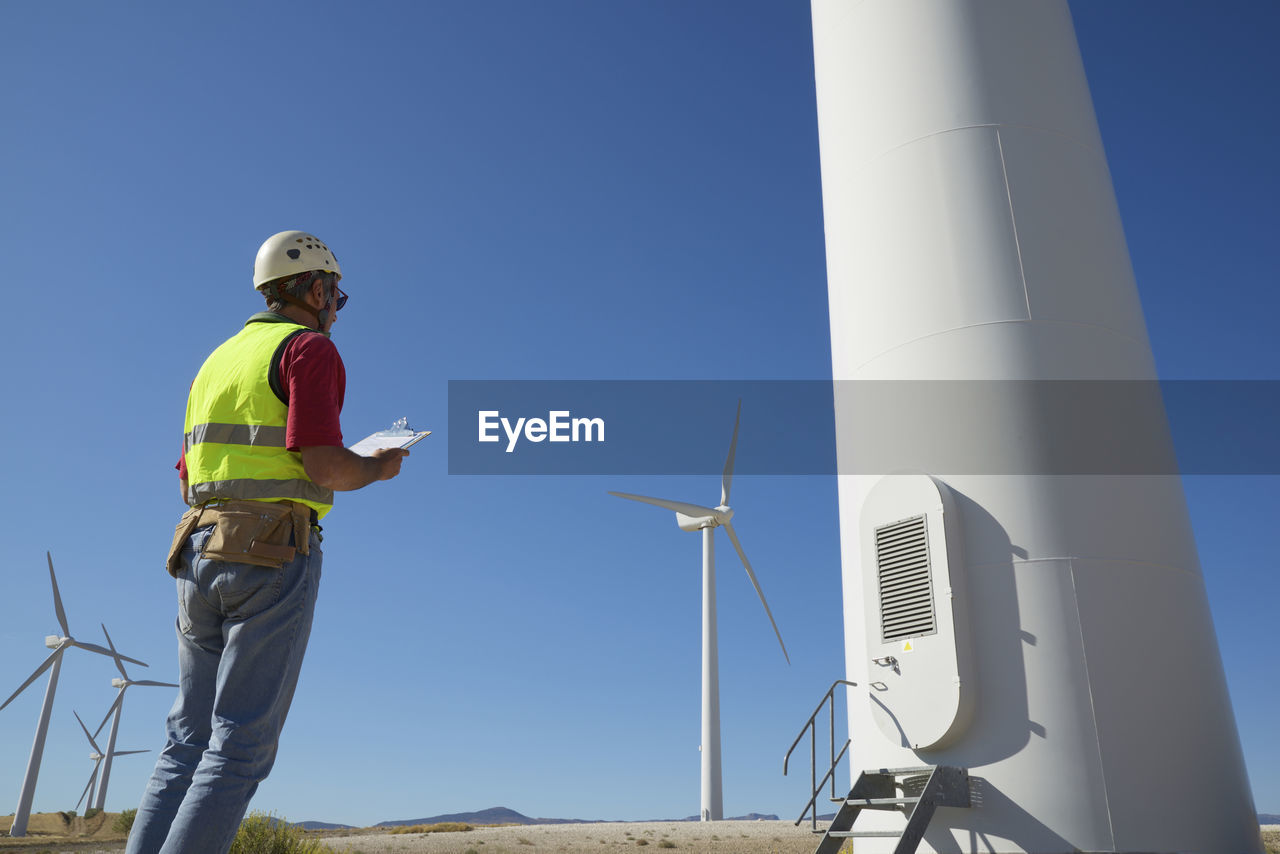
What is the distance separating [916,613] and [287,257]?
5.49 meters

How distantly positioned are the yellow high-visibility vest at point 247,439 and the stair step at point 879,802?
4.89 meters

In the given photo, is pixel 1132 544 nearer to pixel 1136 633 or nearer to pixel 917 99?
pixel 1136 633

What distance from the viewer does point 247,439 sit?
383cm

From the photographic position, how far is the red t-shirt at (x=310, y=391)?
12.2ft

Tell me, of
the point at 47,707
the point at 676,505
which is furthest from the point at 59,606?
the point at 676,505

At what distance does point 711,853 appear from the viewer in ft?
62.3

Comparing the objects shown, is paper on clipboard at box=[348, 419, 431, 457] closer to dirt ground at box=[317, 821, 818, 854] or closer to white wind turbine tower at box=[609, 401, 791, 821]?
dirt ground at box=[317, 821, 818, 854]

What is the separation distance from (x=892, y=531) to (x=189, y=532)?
5653 mm

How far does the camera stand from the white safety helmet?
439 centimetres

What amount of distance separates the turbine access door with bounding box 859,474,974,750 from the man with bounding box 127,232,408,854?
482 cm

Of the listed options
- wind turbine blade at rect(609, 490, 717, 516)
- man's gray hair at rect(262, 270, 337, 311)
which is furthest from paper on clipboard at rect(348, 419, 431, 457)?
wind turbine blade at rect(609, 490, 717, 516)

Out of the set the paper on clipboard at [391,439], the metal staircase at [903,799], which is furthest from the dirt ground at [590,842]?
the paper on clipboard at [391,439]

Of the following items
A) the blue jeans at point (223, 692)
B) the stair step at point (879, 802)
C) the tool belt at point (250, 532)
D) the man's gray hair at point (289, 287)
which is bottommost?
the stair step at point (879, 802)

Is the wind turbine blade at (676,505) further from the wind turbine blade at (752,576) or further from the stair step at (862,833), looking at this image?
the stair step at (862,833)
